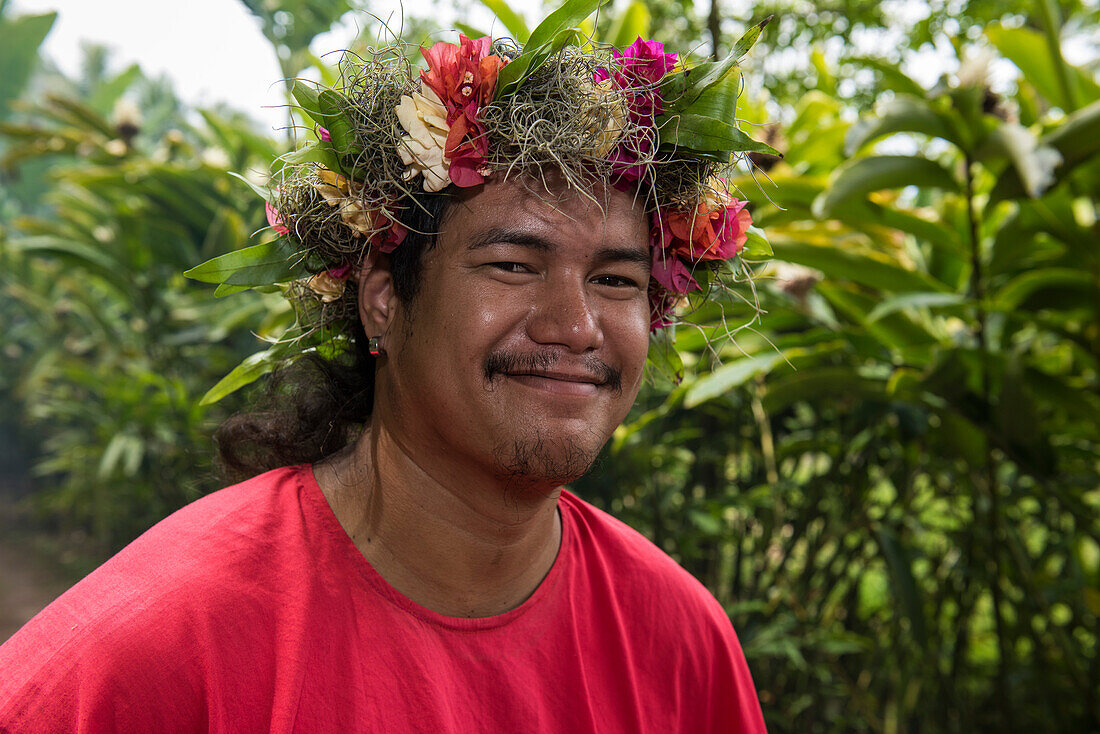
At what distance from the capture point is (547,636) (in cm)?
120

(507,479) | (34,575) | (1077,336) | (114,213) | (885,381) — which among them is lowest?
(34,575)

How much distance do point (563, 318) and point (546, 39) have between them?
0.35 meters

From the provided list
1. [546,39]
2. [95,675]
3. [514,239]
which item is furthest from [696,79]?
[95,675]

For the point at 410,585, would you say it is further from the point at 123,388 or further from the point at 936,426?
the point at 123,388

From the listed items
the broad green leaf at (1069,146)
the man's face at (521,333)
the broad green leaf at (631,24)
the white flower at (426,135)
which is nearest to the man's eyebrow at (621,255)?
the man's face at (521,333)

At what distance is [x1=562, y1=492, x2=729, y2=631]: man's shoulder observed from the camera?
1.32 meters

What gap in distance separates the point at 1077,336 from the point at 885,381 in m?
0.39

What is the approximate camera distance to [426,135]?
108cm

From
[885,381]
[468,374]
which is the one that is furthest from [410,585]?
[885,381]

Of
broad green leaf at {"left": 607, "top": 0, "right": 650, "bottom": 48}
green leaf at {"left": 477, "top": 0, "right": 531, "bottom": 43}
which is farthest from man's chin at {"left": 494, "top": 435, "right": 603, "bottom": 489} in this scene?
broad green leaf at {"left": 607, "top": 0, "right": 650, "bottom": 48}

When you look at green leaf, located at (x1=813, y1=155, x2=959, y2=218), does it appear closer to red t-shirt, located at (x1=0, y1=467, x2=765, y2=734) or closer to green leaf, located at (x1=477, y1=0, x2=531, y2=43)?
green leaf, located at (x1=477, y1=0, x2=531, y2=43)

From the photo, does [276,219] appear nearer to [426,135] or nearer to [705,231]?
[426,135]

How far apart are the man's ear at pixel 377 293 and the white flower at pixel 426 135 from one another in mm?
167

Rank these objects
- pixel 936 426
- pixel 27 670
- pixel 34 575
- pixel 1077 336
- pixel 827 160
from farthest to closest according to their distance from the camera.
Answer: pixel 34 575, pixel 827 160, pixel 936 426, pixel 1077 336, pixel 27 670
